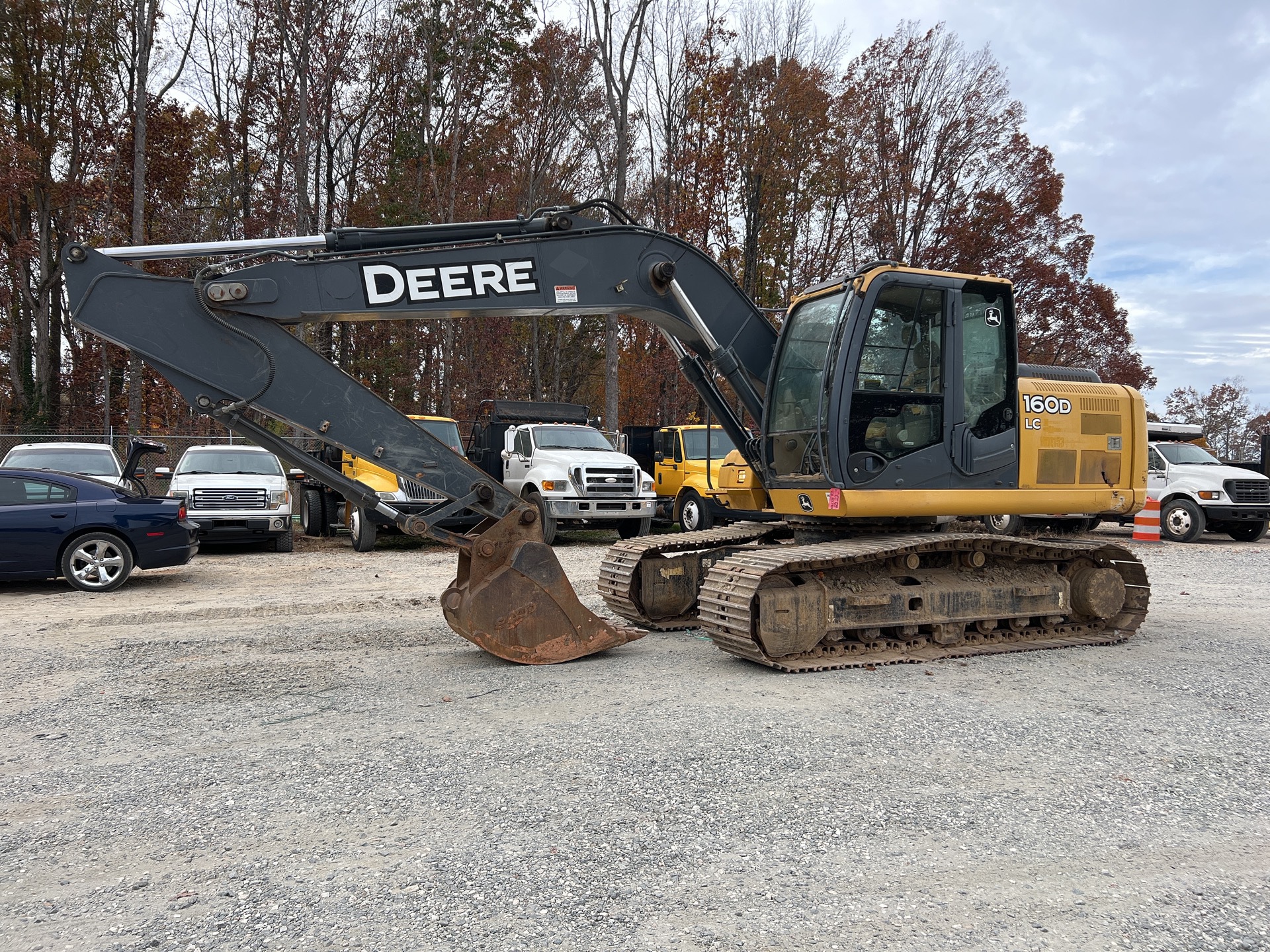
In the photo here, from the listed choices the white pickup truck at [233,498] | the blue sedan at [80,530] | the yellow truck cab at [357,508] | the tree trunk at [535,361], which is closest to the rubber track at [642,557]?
the yellow truck cab at [357,508]

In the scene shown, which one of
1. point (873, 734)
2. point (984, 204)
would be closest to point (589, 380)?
point (984, 204)

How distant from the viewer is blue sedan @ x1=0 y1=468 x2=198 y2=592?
418 inches

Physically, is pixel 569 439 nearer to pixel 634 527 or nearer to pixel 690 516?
pixel 634 527

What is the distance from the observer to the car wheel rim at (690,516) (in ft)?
58.7

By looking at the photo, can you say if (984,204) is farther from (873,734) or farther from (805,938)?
(805,938)

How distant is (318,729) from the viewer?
5297 mm

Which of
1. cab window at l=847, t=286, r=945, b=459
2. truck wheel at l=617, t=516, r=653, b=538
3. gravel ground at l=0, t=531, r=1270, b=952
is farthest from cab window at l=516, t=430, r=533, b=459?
cab window at l=847, t=286, r=945, b=459

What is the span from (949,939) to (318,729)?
372cm

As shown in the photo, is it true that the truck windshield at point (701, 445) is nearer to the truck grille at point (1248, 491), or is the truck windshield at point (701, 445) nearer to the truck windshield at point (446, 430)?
the truck windshield at point (446, 430)

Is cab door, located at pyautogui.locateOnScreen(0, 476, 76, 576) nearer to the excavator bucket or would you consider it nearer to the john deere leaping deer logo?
the excavator bucket

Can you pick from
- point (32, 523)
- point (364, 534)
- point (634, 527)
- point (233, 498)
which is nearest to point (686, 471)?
point (634, 527)

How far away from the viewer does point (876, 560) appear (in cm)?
718

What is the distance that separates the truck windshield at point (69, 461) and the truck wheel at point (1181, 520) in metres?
19.7

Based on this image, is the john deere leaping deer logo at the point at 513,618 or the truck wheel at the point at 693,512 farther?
the truck wheel at the point at 693,512
